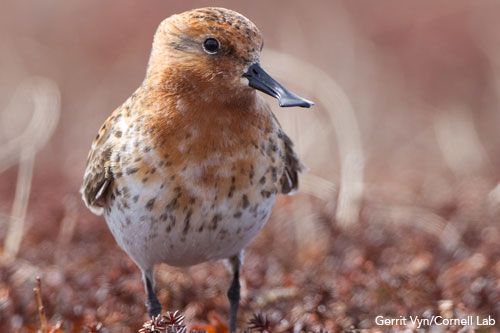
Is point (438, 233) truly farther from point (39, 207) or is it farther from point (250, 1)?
point (250, 1)

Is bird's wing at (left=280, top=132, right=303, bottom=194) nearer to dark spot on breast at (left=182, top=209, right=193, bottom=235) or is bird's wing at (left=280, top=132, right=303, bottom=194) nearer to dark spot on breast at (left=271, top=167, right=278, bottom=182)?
dark spot on breast at (left=271, top=167, right=278, bottom=182)

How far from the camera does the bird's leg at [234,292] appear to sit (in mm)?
5176

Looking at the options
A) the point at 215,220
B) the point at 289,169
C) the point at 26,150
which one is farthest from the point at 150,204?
the point at 26,150

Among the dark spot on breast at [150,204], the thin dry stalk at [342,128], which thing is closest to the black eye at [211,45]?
the dark spot on breast at [150,204]

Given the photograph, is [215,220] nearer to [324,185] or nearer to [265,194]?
[265,194]

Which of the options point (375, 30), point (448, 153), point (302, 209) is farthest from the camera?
point (375, 30)

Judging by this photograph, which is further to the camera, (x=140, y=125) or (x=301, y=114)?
(x=301, y=114)

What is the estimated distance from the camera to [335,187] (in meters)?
7.23

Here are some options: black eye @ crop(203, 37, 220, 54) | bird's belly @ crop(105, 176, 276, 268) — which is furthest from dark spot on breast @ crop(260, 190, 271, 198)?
black eye @ crop(203, 37, 220, 54)

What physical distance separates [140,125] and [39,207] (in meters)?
2.41

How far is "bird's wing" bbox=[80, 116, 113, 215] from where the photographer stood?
5.13 metres

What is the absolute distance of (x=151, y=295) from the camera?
17.4ft

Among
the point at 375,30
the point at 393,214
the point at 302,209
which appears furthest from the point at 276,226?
the point at 375,30

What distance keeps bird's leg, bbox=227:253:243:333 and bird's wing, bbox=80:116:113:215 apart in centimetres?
83
